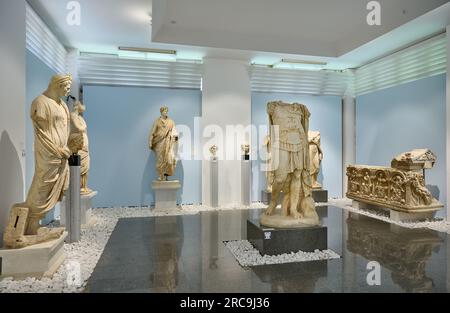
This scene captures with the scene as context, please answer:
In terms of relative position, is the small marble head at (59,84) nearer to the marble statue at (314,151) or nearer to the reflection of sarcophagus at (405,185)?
the marble statue at (314,151)

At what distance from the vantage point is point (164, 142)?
20.7 ft

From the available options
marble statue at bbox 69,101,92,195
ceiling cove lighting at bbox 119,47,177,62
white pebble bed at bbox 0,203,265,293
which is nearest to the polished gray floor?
white pebble bed at bbox 0,203,265,293

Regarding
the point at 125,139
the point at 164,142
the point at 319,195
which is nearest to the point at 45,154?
the point at 164,142

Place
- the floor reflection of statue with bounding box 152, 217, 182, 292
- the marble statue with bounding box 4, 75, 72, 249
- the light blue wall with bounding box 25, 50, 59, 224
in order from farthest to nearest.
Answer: the light blue wall with bounding box 25, 50, 59, 224, the marble statue with bounding box 4, 75, 72, 249, the floor reflection of statue with bounding box 152, 217, 182, 292

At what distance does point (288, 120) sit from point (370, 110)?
16.6ft

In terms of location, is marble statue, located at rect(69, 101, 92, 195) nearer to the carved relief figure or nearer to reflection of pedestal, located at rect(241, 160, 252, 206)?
the carved relief figure

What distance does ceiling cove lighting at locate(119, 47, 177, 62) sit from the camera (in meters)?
6.83

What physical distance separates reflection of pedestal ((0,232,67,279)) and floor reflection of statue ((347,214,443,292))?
3534 millimetres

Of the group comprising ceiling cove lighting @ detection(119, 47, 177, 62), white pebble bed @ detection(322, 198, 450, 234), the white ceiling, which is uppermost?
the white ceiling

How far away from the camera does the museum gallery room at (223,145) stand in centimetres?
320

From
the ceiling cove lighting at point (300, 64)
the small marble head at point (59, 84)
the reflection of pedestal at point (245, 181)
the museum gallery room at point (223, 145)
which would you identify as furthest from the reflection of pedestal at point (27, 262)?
the ceiling cove lighting at point (300, 64)

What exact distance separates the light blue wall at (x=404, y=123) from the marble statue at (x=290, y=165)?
3804 mm
